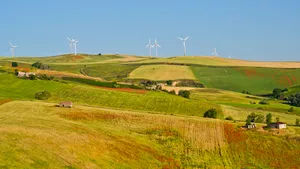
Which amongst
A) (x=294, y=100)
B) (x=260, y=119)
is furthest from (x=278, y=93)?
(x=260, y=119)

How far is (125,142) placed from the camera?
240 ft

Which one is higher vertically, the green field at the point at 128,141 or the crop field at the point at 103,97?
the crop field at the point at 103,97

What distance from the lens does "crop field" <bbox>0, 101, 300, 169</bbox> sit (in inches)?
2366

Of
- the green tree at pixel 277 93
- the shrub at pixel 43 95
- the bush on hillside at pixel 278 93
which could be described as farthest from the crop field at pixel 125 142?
the green tree at pixel 277 93

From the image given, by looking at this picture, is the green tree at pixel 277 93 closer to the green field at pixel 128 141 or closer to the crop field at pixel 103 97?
the crop field at pixel 103 97

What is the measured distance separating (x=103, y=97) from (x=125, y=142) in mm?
57199

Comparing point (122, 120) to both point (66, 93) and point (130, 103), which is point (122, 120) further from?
point (66, 93)

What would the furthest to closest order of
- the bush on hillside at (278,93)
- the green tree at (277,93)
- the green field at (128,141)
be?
1. the green tree at (277,93)
2. the bush on hillside at (278,93)
3. the green field at (128,141)

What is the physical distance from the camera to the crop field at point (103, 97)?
121 meters

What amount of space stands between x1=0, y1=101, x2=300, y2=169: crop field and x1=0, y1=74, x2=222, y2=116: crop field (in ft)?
78.7

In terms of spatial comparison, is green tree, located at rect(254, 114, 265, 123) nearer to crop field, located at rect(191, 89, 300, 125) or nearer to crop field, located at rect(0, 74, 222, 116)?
crop field, located at rect(191, 89, 300, 125)

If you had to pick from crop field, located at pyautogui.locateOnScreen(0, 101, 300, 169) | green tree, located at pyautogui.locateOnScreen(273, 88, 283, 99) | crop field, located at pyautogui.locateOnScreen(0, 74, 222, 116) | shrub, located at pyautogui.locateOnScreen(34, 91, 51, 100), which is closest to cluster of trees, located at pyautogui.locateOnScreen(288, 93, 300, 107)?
green tree, located at pyautogui.locateOnScreen(273, 88, 283, 99)

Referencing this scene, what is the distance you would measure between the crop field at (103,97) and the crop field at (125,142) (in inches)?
944

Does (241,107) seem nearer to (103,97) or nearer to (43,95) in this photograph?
(103,97)
